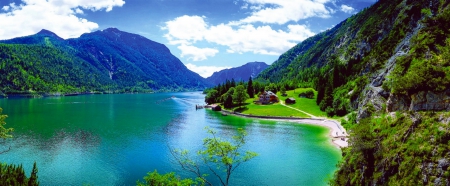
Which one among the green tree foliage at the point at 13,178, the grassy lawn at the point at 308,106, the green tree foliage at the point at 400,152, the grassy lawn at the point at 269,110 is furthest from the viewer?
the grassy lawn at the point at 269,110

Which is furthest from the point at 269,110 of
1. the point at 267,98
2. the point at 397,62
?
the point at 397,62

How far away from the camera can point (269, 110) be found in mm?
124875

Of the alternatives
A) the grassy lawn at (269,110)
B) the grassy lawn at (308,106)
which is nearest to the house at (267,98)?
the grassy lawn at (269,110)

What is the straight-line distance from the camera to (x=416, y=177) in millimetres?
26656

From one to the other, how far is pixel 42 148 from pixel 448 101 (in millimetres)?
72925

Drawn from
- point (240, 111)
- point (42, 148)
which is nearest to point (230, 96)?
point (240, 111)

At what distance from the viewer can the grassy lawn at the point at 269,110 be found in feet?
382

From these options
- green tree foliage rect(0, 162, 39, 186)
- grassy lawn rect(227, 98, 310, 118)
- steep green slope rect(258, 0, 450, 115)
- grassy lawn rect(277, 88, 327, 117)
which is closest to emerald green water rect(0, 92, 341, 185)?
green tree foliage rect(0, 162, 39, 186)

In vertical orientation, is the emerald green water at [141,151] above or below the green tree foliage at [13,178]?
below

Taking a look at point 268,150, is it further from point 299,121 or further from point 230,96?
point 230,96

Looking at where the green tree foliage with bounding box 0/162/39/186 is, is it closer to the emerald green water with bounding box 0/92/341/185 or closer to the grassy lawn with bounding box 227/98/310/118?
the emerald green water with bounding box 0/92/341/185

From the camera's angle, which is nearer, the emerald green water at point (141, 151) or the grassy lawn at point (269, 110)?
the emerald green water at point (141, 151)

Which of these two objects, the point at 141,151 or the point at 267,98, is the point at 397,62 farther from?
the point at 267,98

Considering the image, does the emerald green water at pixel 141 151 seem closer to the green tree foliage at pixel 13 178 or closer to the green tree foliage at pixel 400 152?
the green tree foliage at pixel 400 152
